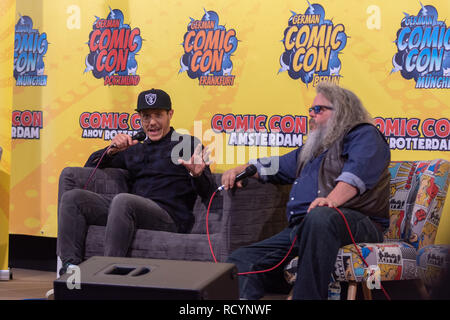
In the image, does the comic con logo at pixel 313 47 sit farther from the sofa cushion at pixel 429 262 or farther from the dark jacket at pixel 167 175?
the sofa cushion at pixel 429 262

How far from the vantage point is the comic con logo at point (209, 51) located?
4.29 metres

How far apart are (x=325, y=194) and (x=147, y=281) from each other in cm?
132

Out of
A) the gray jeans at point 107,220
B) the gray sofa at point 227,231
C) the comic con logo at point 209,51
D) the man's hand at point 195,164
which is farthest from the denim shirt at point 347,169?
the comic con logo at point 209,51

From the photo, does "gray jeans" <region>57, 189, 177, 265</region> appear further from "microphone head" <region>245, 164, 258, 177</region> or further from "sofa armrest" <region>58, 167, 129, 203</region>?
"microphone head" <region>245, 164, 258, 177</region>

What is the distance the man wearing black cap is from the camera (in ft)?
11.3

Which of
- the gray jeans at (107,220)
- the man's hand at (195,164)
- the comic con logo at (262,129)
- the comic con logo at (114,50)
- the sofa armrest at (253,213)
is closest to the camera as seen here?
the sofa armrest at (253,213)

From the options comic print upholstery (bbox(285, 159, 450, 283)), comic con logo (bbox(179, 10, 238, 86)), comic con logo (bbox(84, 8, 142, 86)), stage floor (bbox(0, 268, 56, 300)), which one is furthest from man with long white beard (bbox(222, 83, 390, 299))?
comic con logo (bbox(84, 8, 142, 86))

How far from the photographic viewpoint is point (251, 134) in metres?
4.20

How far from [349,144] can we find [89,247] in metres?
1.58

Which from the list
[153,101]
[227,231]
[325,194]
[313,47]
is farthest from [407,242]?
[153,101]

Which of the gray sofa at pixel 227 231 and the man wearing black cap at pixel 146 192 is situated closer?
the gray sofa at pixel 227 231

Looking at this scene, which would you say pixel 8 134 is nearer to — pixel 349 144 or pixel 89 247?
pixel 89 247

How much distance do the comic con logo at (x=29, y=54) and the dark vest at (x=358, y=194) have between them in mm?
2672
